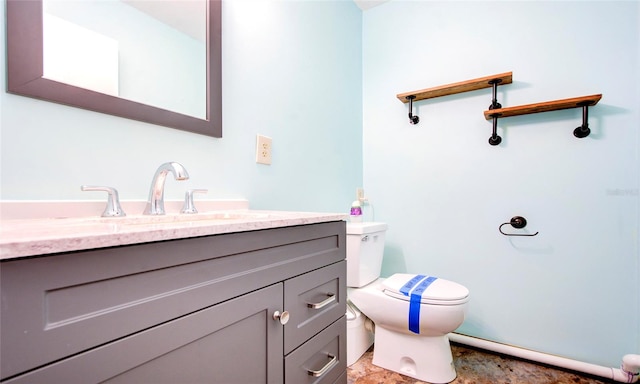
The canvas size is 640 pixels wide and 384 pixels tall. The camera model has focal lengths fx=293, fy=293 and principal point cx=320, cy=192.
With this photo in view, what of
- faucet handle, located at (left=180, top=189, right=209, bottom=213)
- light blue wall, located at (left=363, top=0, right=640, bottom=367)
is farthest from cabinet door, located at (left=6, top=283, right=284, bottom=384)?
light blue wall, located at (left=363, top=0, right=640, bottom=367)

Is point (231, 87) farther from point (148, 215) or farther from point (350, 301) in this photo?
point (350, 301)

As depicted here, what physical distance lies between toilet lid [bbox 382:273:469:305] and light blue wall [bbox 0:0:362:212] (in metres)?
0.57

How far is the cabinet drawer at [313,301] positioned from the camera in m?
0.75

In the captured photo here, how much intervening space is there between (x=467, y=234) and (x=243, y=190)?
133 cm

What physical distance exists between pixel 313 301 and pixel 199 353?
13.9 inches

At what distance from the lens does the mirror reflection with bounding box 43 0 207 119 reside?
0.76m

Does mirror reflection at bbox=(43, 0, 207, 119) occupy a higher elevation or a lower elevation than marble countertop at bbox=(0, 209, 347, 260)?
higher

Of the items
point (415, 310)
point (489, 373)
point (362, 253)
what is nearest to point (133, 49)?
point (362, 253)

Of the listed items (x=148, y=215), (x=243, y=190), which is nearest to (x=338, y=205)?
(x=243, y=190)

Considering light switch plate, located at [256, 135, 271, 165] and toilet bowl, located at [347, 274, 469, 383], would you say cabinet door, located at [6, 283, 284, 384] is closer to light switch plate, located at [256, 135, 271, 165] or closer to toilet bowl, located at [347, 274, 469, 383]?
light switch plate, located at [256, 135, 271, 165]

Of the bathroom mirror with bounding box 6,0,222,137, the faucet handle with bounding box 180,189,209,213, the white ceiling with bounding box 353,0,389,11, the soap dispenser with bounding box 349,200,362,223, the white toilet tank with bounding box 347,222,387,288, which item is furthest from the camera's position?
the white ceiling with bounding box 353,0,389,11

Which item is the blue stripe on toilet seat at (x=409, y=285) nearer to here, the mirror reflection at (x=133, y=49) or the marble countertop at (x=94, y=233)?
the marble countertop at (x=94, y=233)

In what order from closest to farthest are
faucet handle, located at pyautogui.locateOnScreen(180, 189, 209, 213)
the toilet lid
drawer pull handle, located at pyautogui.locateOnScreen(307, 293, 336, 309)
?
1. drawer pull handle, located at pyautogui.locateOnScreen(307, 293, 336, 309)
2. faucet handle, located at pyautogui.locateOnScreen(180, 189, 209, 213)
3. the toilet lid

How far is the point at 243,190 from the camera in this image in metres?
1.21
